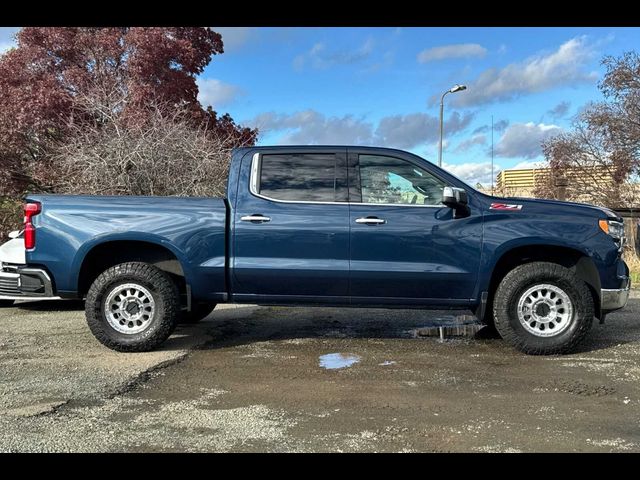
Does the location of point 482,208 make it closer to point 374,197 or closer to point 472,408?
point 374,197

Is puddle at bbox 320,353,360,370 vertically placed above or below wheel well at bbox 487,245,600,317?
below

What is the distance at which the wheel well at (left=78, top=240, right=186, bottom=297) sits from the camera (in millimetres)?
5711

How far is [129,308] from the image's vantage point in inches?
220

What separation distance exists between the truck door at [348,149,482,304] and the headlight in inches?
46.2

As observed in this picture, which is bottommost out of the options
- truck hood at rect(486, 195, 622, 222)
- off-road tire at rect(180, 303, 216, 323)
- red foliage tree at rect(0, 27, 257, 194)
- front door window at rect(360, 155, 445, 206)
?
off-road tire at rect(180, 303, 216, 323)

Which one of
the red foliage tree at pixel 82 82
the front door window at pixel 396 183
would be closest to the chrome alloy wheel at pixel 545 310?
the front door window at pixel 396 183

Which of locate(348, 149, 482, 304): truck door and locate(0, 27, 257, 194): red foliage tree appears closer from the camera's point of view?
locate(348, 149, 482, 304): truck door

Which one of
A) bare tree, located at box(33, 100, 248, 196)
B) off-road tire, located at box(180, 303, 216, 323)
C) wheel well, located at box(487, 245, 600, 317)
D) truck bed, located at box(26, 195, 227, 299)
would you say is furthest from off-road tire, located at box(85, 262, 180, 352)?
bare tree, located at box(33, 100, 248, 196)

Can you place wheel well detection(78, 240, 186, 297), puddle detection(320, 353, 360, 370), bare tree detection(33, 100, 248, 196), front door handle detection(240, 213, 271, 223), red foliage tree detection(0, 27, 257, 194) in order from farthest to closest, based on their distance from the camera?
red foliage tree detection(0, 27, 257, 194) → bare tree detection(33, 100, 248, 196) → wheel well detection(78, 240, 186, 297) → front door handle detection(240, 213, 271, 223) → puddle detection(320, 353, 360, 370)

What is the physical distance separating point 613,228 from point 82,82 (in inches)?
448

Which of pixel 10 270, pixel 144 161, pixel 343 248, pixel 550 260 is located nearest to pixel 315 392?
pixel 343 248

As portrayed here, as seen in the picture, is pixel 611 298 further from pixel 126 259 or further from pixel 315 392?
pixel 126 259

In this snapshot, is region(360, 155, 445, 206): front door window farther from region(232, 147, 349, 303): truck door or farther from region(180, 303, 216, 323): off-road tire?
region(180, 303, 216, 323): off-road tire

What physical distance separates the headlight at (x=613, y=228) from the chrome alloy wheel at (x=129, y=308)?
4.40 metres
